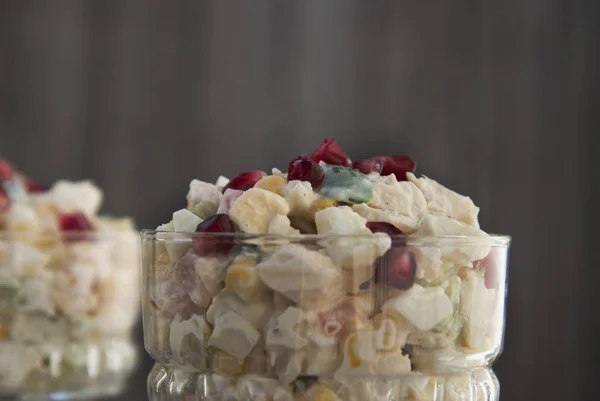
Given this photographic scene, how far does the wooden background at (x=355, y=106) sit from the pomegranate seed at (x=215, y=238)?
4.98 ft

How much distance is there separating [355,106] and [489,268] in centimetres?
160

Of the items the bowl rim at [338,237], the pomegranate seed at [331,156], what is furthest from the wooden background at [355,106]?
the bowl rim at [338,237]

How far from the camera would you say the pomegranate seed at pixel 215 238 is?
575 mm

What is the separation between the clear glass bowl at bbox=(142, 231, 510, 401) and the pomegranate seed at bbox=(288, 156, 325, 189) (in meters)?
0.11

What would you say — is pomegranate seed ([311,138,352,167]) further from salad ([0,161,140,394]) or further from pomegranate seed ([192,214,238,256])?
salad ([0,161,140,394])

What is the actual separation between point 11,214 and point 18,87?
3.88 ft

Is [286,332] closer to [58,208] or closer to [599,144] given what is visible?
[58,208]

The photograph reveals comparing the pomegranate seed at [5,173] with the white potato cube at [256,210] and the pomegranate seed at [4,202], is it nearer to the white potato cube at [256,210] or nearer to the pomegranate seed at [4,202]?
the pomegranate seed at [4,202]

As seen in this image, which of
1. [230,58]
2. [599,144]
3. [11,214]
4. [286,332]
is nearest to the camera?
[286,332]

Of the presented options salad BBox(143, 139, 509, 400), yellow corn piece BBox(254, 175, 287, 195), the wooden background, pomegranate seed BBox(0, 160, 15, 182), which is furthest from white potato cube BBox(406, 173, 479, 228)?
the wooden background

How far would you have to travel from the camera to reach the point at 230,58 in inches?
87.0

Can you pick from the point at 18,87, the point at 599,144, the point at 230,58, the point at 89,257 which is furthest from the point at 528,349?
the point at 18,87

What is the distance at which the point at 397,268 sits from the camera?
565 mm

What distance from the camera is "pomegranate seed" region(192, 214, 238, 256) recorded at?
575mm
